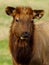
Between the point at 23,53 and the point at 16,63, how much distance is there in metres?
0.30

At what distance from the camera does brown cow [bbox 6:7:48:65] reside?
9898 mm

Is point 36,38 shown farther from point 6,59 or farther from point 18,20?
point 6,59

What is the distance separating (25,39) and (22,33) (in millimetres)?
284

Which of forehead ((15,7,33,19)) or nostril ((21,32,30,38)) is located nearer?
nostril ((21,32,30,38))

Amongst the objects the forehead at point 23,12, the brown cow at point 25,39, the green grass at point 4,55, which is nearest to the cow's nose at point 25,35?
the brown cow at point 25,39

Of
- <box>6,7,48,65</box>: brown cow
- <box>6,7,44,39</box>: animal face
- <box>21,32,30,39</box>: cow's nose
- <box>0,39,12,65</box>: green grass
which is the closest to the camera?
<box>21,32,30,39</box>: cow's nose

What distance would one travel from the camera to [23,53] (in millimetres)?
10289

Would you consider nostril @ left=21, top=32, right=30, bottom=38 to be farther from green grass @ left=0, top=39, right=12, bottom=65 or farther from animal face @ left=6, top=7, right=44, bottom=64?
green grass @ left=0, top=39, right=12, bottom=65

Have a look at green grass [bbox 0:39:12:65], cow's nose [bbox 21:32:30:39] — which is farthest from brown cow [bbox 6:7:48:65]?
green grass [bbox 0:39:12:65]

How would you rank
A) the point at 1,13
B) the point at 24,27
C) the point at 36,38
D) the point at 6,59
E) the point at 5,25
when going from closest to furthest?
the point at 24,27
the point at 36,38
the point at 6,59
the point at 5,25
the point at 1,13

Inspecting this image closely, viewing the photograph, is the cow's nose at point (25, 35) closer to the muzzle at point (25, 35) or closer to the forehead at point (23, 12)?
the muzzle at point (25, 35)

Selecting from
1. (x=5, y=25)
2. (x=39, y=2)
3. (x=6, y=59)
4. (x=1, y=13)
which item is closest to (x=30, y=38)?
(x=6, y=59)

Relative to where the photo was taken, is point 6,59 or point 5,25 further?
point 5,25

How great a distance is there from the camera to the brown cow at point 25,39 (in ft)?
32.5
